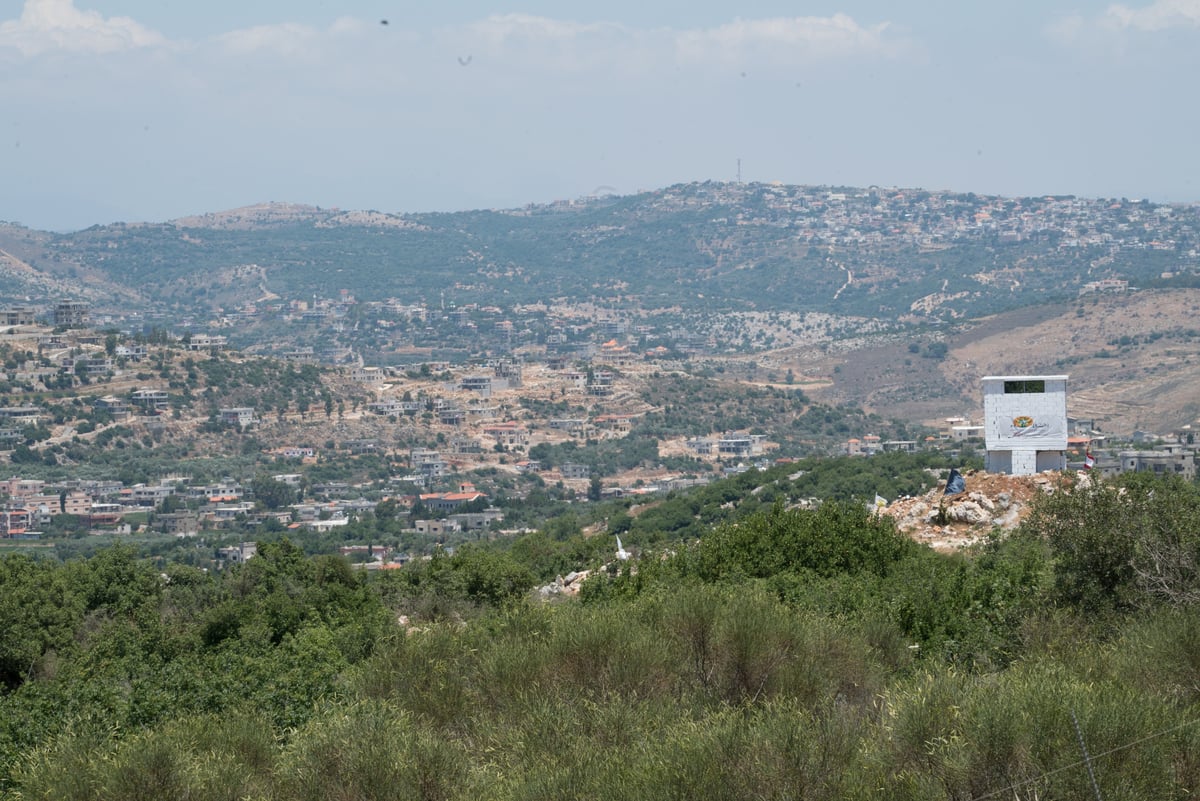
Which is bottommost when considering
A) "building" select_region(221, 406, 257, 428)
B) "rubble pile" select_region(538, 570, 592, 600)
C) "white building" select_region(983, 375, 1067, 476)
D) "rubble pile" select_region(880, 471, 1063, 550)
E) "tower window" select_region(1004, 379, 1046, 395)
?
"building" select_region(221, 406, 257, 428)

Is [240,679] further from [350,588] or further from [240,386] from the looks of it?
[240,386]

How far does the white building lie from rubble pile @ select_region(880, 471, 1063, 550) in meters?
0.57

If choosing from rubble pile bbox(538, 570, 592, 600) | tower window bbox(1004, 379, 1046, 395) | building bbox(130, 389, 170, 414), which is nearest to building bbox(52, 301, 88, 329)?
building bbox(130, 389, 170, 414)

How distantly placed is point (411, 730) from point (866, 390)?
11325 centimetres

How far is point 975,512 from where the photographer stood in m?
24.3

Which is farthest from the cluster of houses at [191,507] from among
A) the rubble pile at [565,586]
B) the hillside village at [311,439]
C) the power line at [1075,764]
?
the power line at [1075,764]

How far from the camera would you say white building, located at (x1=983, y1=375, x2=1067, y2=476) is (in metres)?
25.2

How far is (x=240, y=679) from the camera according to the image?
17828mm

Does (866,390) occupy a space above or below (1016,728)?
below

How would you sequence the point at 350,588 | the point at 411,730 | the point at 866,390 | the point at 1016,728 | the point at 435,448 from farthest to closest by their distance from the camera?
the point at 866,390, the point at 435,448, the point at 350,588, the point at 411,730, the point at 1016,728

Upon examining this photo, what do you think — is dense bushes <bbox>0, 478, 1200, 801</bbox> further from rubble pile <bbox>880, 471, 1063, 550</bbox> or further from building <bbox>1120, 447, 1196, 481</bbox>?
building <bbox>1120, 447, 1196, 481</bbox>

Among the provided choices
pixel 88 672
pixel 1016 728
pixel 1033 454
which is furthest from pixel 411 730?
pixel 1033 454

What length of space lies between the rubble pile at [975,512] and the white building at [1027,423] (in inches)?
22.5

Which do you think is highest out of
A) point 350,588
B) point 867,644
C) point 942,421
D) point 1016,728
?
point 1016,728
